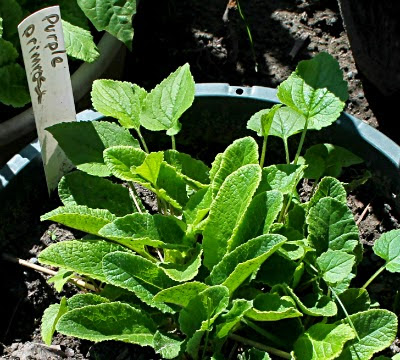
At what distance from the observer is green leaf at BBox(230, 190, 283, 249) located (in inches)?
47.1

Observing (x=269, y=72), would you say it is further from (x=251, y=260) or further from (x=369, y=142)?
(x=251, y=260)

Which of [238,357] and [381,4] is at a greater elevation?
[381,4]

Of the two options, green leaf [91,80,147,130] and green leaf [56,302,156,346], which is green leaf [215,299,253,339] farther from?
green leaf [91,80,147,130]

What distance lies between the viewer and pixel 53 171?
144 centimetres

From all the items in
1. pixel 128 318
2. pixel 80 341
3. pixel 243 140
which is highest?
pixel 243 140

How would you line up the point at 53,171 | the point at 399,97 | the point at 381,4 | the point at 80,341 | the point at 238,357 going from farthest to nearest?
the point at 399,97
the point at 381,4
the point at 53,171
the point at 80,341
the point at 238,357

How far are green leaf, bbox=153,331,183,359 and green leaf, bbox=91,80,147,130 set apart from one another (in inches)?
16.6

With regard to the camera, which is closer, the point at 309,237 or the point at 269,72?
the point at 309,237

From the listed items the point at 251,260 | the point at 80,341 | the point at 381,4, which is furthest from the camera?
the point at 381,4

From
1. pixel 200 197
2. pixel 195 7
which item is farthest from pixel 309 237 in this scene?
pixel 195 7

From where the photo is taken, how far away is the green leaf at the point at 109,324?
3.80ft

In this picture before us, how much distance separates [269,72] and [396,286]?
78cm

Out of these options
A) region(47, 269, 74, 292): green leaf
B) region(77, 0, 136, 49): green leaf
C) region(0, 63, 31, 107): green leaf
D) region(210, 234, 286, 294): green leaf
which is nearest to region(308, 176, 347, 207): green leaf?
region(210, 234, 286, 294): green leaf

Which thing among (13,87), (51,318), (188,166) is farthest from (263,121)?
(13,87)
